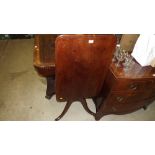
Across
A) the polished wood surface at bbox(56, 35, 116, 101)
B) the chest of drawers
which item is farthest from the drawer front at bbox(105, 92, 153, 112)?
the polished wood surface at bbox(56, 35, 116, 101)

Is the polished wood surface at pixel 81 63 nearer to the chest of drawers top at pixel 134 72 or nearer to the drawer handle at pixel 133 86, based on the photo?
the chest of drawers top at pixel 134 72

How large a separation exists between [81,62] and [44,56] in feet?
1.13

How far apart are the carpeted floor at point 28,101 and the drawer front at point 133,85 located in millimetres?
542

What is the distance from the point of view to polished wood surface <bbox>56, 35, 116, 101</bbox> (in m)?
1.07

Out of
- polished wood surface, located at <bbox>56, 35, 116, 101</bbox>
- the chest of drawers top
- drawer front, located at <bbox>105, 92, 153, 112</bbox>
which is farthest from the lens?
drawer front, located at <bbox>105, 92, 153, 112</bbox>

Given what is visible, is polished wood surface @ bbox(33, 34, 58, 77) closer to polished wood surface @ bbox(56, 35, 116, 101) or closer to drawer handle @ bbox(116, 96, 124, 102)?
polished wood surface @ bbox(56, 35, 116, 101)

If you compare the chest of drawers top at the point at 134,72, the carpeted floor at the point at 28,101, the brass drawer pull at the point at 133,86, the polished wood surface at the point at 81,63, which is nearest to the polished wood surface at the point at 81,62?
the polished wood surface at the point at 81,63

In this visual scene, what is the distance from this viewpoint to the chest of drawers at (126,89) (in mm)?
1338

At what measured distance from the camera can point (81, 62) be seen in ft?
3.92

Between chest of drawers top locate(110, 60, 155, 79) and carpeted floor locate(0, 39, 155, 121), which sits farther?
carpeted floor locate(0, 39, 155, 121)

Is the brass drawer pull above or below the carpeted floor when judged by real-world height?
above

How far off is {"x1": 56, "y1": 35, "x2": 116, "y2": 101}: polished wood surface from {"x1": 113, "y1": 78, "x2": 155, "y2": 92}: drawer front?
13cm
